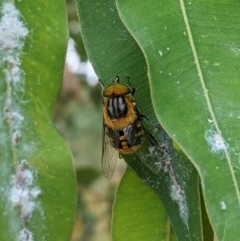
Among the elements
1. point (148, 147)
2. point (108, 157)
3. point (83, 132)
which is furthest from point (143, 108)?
point (83, 132)

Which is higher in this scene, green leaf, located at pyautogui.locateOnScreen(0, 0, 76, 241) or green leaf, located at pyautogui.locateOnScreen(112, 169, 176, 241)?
green leaf, located at pyautogui.locateOnScreen(0, 0, 76, 241)

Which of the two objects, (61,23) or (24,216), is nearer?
(24,216)

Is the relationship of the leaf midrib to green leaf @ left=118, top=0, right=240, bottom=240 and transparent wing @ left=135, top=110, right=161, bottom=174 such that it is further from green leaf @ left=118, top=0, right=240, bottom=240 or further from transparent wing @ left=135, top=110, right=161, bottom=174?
transparent wing @ left=135, top=110, right=161, bottom=174

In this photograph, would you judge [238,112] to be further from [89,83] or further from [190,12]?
[89,83]

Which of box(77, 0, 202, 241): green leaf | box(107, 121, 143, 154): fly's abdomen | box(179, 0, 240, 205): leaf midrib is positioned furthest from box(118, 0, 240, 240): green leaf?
box(107, 121, 143, 154): fly's abdomen

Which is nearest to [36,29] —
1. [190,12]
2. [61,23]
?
[61,23]

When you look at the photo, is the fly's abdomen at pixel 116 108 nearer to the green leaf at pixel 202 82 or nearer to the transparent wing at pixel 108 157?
the transparent wing at pixel 108 157

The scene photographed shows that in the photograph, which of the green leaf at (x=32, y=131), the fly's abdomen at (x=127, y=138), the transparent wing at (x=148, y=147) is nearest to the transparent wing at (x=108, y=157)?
the fly's abdomen at (x=127, y=138)
